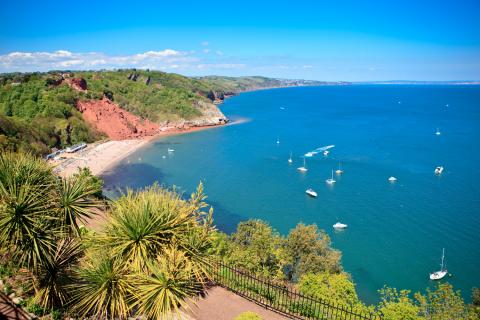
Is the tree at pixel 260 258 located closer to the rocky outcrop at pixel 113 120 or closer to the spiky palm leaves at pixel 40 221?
the spiky palm leaves at pixel 40 221

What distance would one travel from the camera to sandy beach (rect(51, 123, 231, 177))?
199 ft

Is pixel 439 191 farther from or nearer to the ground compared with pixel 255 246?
nearer to the ground

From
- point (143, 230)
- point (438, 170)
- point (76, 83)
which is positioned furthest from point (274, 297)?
point (76, 83)

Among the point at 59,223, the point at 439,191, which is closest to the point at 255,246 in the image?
the point at 59,223

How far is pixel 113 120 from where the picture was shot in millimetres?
93062

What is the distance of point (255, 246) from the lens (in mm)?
20125

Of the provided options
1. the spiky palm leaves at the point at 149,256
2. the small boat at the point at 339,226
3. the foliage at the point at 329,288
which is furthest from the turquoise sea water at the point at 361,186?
the spiky palm leaves at the point at 149,256

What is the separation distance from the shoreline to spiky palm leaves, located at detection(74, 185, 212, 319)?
1884 inches

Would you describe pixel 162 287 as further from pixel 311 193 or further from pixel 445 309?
pixel 311 193

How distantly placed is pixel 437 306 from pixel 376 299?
14530 millimetres

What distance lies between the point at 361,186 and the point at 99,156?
5252 centimetres

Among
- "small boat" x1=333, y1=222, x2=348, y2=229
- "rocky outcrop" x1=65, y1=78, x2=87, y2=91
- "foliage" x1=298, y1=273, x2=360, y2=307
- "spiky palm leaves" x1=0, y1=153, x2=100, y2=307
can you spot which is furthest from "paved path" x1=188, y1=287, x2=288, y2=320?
"rocky outcrop" x1=65, y1=78, x2=87, y2=91

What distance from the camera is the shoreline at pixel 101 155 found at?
6075 centimetres

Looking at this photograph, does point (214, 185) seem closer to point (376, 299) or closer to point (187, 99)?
point (376, 299)
